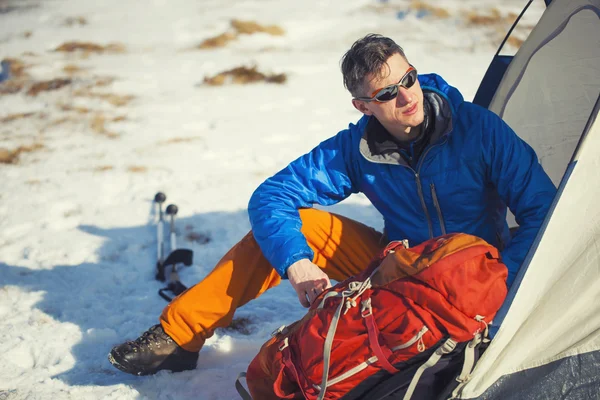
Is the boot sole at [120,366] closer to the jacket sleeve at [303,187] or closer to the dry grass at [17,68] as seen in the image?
the jacket sleeve at [303,187]

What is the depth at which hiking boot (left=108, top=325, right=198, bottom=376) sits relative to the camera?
9.72ft

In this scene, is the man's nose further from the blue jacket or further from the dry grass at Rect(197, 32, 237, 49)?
the dry grass at Rect(197, 32, 237, 49)

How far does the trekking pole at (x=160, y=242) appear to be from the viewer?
4.17 meters

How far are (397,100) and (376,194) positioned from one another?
51 centimetres

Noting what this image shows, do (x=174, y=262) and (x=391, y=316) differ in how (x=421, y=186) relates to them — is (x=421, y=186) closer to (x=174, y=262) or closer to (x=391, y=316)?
(x=391, y=316)

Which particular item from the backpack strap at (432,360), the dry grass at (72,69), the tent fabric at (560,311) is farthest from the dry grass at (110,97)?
the tent fabric at (560,311)

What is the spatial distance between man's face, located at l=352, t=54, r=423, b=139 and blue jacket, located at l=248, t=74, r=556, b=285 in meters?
0.10

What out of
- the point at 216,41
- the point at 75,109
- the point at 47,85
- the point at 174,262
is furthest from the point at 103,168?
A: the point at 216,41

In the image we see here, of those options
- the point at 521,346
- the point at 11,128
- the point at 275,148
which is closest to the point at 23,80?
the point at 11,128

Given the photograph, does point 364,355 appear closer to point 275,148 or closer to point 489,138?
point 489,138

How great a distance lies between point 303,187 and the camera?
304 cm

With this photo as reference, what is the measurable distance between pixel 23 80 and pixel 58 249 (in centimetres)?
450

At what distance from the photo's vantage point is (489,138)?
266cm

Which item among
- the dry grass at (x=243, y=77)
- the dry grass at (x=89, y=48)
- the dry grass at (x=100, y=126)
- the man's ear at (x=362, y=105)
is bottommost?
the dry grass at (x=100, y=126)
